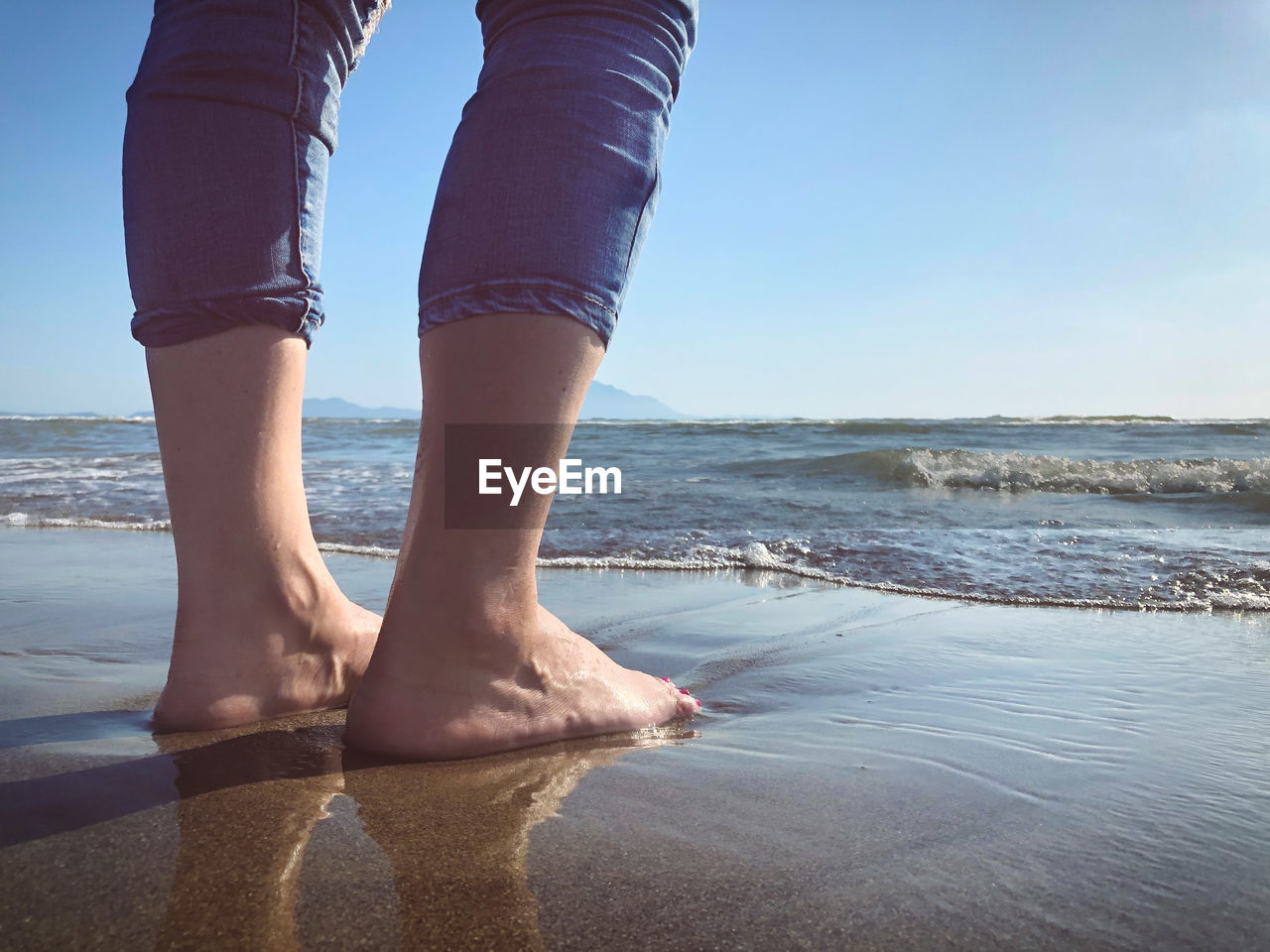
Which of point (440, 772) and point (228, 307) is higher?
point (228, 307)

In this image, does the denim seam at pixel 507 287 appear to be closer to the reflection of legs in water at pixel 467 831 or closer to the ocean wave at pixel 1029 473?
the reflection of legs in water at pixel 467 831

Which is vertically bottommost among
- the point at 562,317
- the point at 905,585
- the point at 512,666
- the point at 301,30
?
the point at 905,585

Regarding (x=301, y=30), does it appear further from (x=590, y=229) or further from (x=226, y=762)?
(x=226, y=762)

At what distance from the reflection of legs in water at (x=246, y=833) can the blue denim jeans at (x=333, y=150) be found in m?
0.42

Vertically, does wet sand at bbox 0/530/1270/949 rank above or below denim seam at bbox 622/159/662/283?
below

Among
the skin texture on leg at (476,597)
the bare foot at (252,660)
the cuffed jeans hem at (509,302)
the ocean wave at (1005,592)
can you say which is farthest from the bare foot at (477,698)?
the ocean wave at (1005,592)

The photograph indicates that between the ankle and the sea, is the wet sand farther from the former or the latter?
the sea

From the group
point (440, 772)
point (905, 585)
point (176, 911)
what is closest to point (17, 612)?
point (440, 772)

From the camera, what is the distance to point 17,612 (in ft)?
5.27

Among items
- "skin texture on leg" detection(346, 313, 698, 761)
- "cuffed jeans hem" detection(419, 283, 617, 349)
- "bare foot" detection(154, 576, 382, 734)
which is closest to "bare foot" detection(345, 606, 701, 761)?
"skin texture on leg" detection(346, 313, 698, 761)

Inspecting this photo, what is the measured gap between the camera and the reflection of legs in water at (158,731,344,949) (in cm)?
48

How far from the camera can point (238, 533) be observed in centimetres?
86

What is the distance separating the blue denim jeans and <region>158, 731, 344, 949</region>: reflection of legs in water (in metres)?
0.42

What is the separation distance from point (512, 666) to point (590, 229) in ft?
1.47
